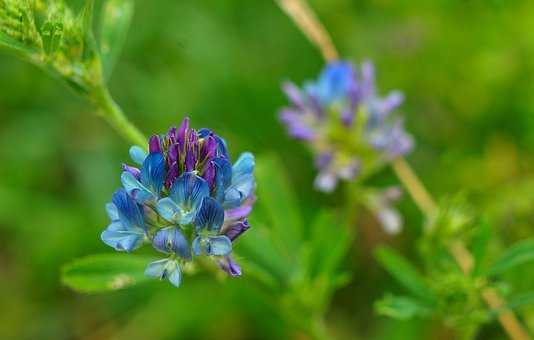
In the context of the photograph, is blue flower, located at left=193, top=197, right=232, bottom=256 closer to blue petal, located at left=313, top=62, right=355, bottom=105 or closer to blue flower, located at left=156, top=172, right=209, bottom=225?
blue flower, located at left=156, top=172, right=209, bottom=225

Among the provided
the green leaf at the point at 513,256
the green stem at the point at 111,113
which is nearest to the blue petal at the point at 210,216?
the green stem at the point at 111,113

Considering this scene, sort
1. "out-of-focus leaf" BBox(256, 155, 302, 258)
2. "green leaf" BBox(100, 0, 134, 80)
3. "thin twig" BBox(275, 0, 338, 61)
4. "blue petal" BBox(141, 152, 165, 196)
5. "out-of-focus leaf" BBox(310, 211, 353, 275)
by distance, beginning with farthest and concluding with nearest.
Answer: "thin twig" BBox(275, 0, 338, 61) → "out-of-focus leaf" BBox(256, 155, 302, 258) → "out-of-focus leaf" BBox(310, 211, 353, 275) → "green leaf" BBox(100, 0, 134, 80) → "blue petal" BBox(141, 152, 165, 196)

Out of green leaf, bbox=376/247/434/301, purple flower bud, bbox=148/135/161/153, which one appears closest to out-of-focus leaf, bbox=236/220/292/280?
green leaf, bbox=376/247/434/301

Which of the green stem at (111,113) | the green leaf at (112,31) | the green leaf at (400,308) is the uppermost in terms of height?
the green leaf at (112,31)

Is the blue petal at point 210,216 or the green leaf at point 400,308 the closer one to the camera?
the blue petal at point 210,216

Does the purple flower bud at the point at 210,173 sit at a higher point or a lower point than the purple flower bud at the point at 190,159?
lower

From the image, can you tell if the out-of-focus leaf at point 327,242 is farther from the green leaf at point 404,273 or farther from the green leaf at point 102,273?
the green leaf at point 102,273

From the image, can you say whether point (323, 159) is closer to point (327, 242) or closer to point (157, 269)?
point (327, 242)
